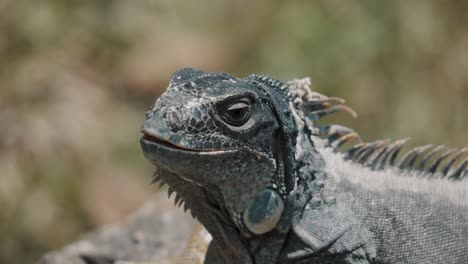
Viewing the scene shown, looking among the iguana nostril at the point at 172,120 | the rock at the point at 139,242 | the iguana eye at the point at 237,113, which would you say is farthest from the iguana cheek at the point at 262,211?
the rock at the point at 139,242

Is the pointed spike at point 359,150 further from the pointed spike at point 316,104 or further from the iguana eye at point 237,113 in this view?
the iguana eye at point 237,113

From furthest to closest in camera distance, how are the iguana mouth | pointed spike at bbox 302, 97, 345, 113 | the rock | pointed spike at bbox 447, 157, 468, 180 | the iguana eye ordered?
the rock
pointed spike at bbox 447, 157, 468, 180
pointed spike at bbox 302, 97, 345, 113
the iguana eye
the iguana mouth

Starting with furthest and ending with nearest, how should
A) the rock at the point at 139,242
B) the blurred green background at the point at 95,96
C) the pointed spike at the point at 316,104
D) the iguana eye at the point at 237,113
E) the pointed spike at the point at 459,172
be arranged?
the blurred green background at the point at 95,96, the rock at the point at 139,242, the pointed spike at the point at 459,172, the pointed spike at the point at 316,104, the iguana eye at the point at 237,113

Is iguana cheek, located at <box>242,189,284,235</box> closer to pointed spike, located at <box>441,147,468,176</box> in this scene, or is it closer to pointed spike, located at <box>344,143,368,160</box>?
pointed spike, located at <box>344,143,368,160</box>

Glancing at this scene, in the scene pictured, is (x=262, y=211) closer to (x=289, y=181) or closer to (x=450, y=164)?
(x=289, y=181)

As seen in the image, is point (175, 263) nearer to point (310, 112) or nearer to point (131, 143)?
point (310, 112)

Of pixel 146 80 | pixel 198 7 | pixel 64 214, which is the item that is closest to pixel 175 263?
pixel 64 214

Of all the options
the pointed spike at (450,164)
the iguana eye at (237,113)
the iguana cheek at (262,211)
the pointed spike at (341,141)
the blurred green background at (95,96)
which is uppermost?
the blurred green background at (95,96)

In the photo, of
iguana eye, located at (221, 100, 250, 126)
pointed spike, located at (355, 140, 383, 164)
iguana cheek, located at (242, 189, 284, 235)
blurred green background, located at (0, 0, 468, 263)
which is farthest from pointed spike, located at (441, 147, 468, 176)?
blurred green background, located at (0, 0, 468, 263)

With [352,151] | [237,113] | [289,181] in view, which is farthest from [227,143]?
[352,151]
